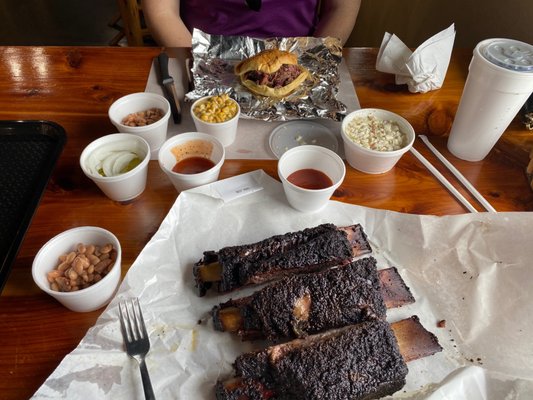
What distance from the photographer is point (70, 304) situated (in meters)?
1.11

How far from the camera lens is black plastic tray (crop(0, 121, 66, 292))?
4.21ft

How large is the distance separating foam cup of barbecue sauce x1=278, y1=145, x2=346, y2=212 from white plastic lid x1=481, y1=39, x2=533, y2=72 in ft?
2.06

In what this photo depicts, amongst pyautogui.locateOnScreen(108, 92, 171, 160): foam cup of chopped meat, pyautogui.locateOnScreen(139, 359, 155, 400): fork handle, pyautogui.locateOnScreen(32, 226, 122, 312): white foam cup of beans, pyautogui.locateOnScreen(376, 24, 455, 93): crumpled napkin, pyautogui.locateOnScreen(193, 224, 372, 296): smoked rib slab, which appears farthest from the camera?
pyautogui.locateOnScreen(376, 24, 455, 93): crumpled napkin

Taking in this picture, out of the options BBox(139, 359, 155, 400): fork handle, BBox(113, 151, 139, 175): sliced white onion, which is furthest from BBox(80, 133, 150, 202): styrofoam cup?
BBox(139, 359, 155, 400): fork handle

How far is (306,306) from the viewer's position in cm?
112

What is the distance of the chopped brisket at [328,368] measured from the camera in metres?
0.99

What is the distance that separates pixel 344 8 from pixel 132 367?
7.23ft

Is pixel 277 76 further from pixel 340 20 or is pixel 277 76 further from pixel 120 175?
pixel 120 175

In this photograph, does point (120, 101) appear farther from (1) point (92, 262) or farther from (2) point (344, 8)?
(2) point (344, 8)

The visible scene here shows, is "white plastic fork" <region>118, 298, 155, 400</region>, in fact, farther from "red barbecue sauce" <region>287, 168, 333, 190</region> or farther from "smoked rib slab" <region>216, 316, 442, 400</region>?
"red barbecue sauce" <region>287, 168, 333, 190</region>

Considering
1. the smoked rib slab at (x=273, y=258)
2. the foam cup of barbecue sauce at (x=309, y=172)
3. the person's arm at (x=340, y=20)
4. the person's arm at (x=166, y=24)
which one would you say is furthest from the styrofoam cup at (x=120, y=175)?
the person's arm at (x=340, y=20)

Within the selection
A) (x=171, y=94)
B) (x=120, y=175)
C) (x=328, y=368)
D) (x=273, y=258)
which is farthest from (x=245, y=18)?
(x=328, y=368)

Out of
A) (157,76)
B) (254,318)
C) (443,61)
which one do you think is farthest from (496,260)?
(157,76)

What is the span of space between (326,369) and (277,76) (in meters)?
1.37
